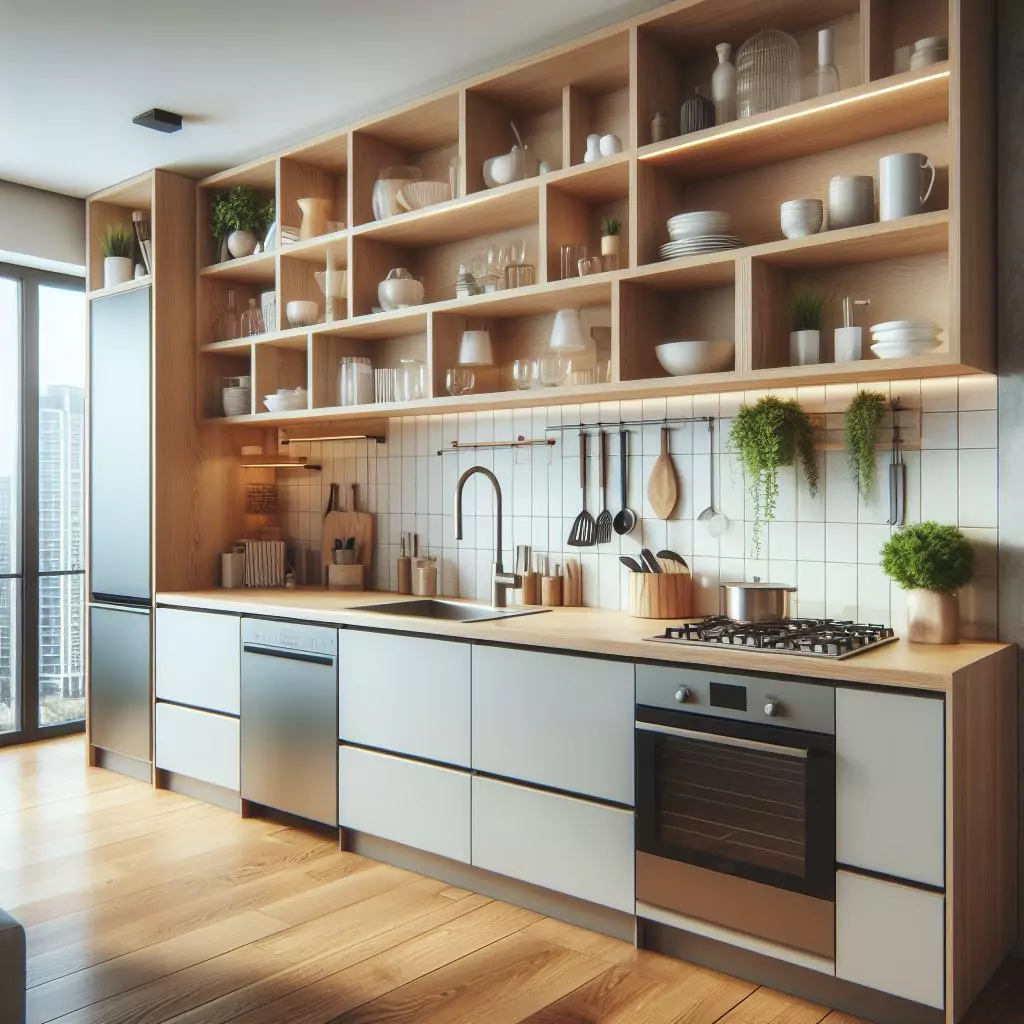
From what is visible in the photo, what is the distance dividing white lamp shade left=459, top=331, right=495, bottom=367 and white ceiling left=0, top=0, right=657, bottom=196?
2.95ft

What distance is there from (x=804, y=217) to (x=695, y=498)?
0.98 m

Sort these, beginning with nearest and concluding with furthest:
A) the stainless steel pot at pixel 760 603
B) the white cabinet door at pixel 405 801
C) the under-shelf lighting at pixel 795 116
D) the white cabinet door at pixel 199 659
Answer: the under-shelf lighting at pixel 795 116 < the stainless steel pot at pixel 760 603 < the white cabinet door at pixel 405 801 < the white cabinet door at pixel 199 659

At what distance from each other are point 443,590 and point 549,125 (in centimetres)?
185

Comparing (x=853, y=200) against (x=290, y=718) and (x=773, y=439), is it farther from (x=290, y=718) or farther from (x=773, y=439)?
(x=290, y=718)

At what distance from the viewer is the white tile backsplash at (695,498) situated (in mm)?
2744

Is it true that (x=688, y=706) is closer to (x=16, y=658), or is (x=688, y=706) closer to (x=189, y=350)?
(x=189, y=350)

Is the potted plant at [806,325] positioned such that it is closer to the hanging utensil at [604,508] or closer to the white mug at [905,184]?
Answer: the white mug at [905,184]

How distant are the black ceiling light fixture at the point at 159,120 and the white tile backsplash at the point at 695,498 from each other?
1.45 metres

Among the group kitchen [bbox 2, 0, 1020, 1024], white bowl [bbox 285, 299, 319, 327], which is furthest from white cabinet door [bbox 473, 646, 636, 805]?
white bowl [bbox 285, 299, 319, 327]

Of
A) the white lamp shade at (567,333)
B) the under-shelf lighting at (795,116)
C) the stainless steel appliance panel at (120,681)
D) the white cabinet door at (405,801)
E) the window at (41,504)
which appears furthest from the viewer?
the window at (41,504)

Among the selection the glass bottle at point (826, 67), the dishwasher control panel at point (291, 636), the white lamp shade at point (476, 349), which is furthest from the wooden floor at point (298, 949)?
the glass bottle at point (826, 67)

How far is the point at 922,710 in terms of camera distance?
7.16 ft

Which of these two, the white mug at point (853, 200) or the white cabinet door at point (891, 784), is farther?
the white mug at point (853, 200)

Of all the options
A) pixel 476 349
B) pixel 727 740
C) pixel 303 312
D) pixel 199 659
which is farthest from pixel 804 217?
pixel 199 659
